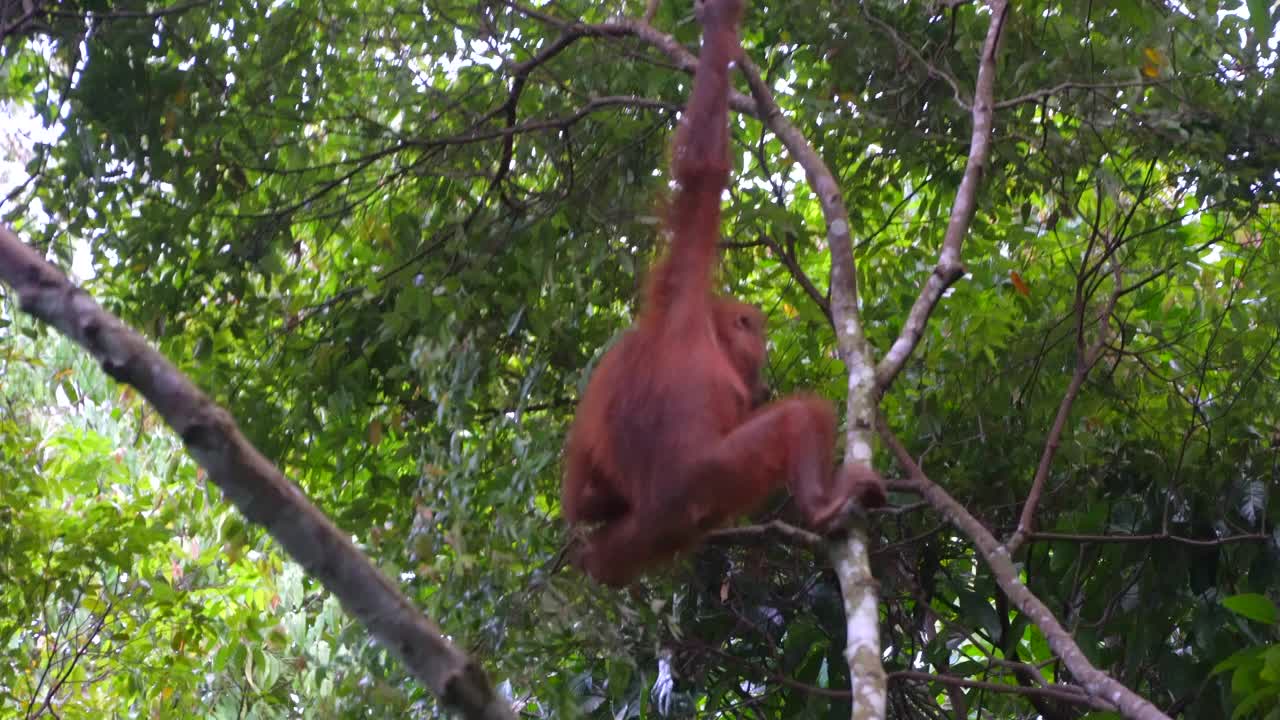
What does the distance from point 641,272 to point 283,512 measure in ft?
10.9

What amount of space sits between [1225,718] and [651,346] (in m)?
2.40

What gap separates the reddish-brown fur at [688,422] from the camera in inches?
133

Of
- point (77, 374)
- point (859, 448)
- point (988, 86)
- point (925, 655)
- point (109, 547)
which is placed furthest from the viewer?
point (77, 374)

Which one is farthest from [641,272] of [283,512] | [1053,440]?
[283,512]

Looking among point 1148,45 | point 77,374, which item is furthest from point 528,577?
point 77,374

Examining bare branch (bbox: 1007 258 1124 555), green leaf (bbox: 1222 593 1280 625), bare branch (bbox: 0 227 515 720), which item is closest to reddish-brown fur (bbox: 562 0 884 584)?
bare branch (bbox: 1007 258 1124 555)

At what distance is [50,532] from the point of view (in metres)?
5.15

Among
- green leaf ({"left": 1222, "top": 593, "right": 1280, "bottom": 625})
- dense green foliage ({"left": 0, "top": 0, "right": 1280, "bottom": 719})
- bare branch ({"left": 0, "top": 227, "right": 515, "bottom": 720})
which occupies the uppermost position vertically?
dense green foliage ({"left": 0, "top": 0, "right": 1280, "bottom": 719})

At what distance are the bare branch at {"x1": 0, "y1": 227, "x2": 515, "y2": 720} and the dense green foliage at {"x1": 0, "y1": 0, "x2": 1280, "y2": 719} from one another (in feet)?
8.57

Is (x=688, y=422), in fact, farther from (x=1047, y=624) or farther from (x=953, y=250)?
(x=1047, y=624)

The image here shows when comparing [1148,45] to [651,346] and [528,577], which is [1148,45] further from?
[528,577]

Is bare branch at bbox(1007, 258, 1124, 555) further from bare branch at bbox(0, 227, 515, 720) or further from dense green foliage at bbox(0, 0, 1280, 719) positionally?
bare branch at bbox(0, 227, 515, 720)

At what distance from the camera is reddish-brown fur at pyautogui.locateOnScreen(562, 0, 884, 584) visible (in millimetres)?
3387

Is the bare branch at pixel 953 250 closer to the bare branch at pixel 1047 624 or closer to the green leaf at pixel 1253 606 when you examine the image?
the bare branch at pixel 1047 624
